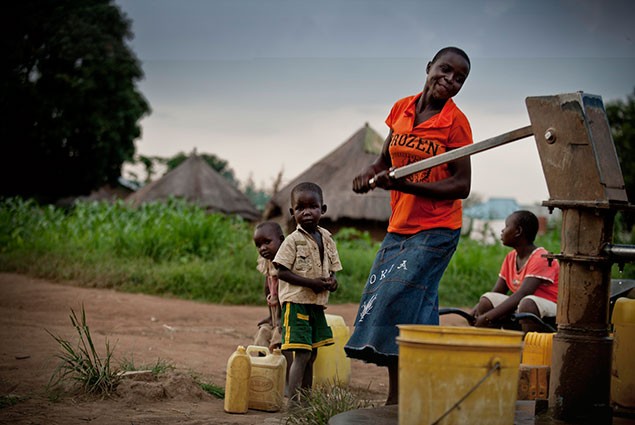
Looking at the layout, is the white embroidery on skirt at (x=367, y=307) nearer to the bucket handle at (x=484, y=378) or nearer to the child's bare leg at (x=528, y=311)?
the bucket handle at (x=484, y=378)

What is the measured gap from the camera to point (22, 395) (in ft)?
12.4

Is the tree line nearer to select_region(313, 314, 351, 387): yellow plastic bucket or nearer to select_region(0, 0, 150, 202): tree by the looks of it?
select_region(0, 0, 150, 202): tree

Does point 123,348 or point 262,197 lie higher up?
point 262,197

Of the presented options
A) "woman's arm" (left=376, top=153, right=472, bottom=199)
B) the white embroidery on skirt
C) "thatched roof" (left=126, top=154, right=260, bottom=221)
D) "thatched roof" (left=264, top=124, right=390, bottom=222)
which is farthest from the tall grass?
"thatched roof" (left=126, top=154, right=260, bottom=221)

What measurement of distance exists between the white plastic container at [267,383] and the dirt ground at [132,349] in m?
0.09

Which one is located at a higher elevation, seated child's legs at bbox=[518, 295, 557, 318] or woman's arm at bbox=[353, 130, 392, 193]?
woman's arm at bbox=[353, 130, 392, 193]

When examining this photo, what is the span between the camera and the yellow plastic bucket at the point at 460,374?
7.41ft

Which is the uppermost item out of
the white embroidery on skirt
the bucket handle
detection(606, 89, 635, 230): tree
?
detection(606, 89, 635, 230): tree

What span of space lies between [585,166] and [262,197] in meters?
29.6

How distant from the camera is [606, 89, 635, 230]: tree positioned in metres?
24.0

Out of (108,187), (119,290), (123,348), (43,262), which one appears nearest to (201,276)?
(119,290)

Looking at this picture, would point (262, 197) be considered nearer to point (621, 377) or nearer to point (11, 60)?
point (11, 60)

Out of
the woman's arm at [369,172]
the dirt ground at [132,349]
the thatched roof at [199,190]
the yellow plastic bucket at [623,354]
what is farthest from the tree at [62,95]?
the yellow plastic bucket at [623,354]

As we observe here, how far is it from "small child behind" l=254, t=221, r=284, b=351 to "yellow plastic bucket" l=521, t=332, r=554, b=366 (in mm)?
1403
